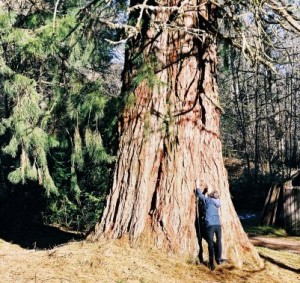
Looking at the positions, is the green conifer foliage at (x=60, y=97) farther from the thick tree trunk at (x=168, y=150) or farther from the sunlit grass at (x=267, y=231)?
the sunlit grass at (x=267, y=231)

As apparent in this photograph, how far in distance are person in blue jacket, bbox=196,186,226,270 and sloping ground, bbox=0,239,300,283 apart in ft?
0.69

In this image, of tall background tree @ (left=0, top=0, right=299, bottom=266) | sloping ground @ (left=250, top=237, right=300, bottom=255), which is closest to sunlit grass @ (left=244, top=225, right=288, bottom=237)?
sloping ground @ (left=250, top=237, right=300, bottom=255)

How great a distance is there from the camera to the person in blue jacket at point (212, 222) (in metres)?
6.38

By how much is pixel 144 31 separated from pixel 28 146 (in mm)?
4902

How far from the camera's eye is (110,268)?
584cm

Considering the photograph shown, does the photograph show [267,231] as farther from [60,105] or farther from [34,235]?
[60,105]

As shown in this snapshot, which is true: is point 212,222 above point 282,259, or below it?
above

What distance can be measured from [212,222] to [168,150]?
121cm

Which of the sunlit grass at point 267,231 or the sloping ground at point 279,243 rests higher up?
the sunlit grass at point 267,231

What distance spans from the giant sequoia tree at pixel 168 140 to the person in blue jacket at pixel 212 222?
0.21 meters

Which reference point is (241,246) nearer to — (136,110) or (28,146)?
(136,110)

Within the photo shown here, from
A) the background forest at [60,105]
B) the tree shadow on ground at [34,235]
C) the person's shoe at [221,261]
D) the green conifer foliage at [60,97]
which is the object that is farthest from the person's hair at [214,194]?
the tree shadow on ground at [34,235]

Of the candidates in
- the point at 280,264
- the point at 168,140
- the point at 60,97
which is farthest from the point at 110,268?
the point at 60,97

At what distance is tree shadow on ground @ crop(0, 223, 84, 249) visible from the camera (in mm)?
12470
